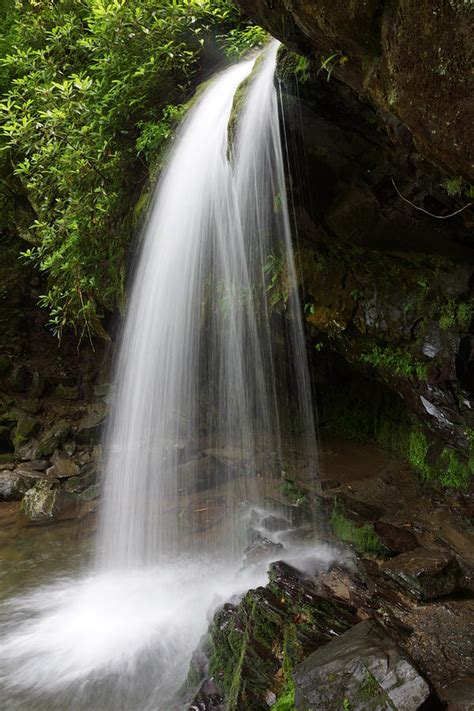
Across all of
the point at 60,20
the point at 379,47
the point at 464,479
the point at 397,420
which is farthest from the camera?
the point at 60,20

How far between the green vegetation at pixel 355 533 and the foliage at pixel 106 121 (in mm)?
4883

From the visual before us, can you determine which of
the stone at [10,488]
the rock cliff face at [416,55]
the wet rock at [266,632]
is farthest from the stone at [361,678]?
the stone at [10,488]

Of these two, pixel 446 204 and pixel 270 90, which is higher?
pixel 270 90

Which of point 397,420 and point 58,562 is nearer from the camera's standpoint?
point 58,562

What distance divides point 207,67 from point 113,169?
2.33 meters

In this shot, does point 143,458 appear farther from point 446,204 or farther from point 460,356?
point 446,204

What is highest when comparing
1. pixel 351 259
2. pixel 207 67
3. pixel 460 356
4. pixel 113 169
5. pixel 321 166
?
pixel 207 67

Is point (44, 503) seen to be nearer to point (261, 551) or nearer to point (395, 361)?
point (261, 551)

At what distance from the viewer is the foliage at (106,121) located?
23.6ft

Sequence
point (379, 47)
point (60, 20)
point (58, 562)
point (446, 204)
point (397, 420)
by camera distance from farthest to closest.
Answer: point (60, 20), point (397, 420), point (58, 562), point (446, 204), point (379, 47)

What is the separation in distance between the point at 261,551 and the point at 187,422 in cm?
372

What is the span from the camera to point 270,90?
5.02 m

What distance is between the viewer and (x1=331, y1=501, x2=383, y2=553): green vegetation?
16.3ft

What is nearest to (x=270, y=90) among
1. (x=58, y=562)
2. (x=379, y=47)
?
(x=379, y=47)
